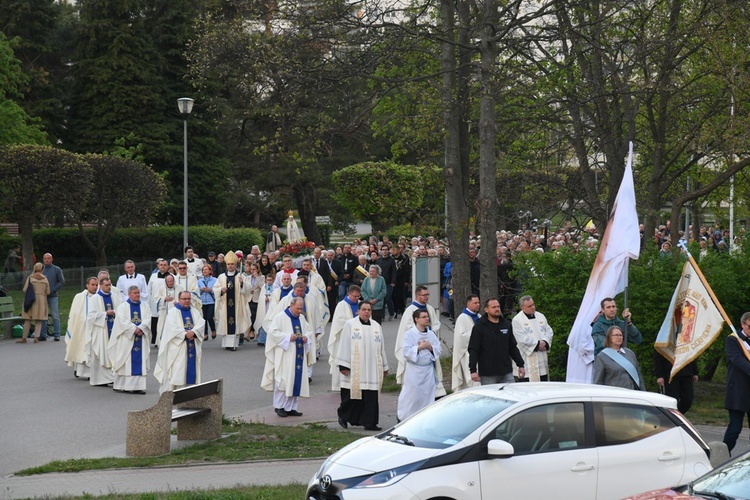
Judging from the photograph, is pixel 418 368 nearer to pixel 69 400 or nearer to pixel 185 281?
pixel 69 400

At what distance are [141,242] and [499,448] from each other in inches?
1435

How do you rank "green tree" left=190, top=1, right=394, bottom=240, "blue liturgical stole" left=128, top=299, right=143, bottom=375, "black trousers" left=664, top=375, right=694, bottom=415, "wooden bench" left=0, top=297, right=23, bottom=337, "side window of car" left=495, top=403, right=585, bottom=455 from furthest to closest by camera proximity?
1. "wooden bench" left=0, top=297, right=23, bottom=337
2. "blue liturgical stole" left=128, top=299, right=143, bottom=375
3. "green tree" left=190, top=1, right=394, bottom=240
4. "black trousers" left=664, top=375, right=694, bottom=415
5. "side window of car" left=495, top=403, right=585, bottom=455

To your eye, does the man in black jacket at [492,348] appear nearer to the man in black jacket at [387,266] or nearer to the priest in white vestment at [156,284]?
the priest in white vestment at [156,284]

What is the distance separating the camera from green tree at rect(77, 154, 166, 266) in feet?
123

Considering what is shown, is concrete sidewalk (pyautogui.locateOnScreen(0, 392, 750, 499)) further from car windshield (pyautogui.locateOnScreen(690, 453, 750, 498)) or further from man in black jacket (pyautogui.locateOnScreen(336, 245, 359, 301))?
man in black jacket (pyautogui.locateOnScreen(336, 245, 359, 301))

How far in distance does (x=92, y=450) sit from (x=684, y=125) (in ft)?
37.8

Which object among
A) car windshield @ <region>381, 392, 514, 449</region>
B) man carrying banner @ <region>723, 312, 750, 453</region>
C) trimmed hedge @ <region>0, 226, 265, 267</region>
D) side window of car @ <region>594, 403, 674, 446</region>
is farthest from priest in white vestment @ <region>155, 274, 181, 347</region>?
trimmed hedge @ <region>0, 226, 265, 267</region>

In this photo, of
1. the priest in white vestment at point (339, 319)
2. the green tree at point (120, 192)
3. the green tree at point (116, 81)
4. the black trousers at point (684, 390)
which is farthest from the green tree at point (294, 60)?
the green tree at point (116, 81)

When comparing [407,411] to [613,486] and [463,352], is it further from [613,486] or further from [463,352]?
[613,486]

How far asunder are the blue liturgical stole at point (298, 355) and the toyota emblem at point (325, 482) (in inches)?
287

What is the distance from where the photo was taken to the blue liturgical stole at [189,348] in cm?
1653

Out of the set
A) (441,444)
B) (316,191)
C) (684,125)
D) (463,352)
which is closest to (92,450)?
(463,352)

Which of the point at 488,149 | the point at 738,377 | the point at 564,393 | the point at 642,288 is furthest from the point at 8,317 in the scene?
the point at 564,393

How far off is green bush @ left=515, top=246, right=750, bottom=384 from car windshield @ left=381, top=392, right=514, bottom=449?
27.4 ft
